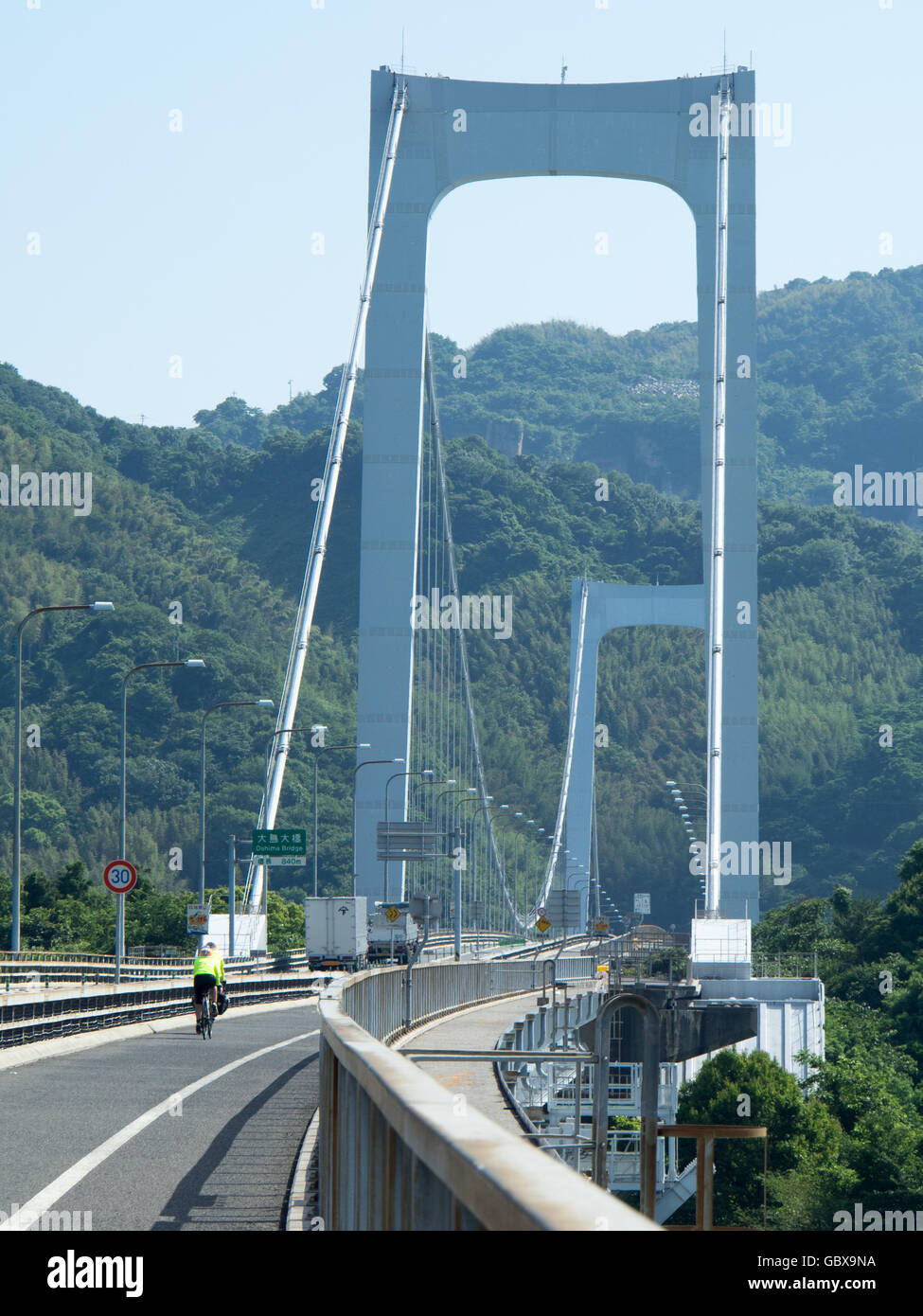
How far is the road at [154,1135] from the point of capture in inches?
366

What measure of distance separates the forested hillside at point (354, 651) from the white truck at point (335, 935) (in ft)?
166

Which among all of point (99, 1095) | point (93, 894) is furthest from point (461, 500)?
point (99, 1095)

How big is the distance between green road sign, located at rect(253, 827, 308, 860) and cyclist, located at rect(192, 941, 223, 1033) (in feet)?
108

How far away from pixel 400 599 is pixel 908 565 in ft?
410

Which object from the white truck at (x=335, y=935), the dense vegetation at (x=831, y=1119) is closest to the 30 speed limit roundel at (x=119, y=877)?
the dense vegetation at (x=831, y=1119)

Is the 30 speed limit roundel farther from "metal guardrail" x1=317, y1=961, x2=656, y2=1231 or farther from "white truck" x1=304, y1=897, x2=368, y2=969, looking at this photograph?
"white truck" x1=304, y1=897, x2=368, y2=969

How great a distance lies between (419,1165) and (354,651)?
126711 mm

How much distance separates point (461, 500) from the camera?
492ft

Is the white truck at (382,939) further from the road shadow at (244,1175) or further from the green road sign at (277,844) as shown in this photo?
the road shadow at (244,1175)

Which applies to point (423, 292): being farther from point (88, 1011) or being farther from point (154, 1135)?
point (154, 1135)

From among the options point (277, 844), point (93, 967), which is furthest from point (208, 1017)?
point (277, 844)

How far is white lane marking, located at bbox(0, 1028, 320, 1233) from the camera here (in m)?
8.65

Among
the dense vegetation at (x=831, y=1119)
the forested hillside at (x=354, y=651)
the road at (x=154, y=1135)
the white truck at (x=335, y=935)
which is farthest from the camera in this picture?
the forested hillside at (x=354, y=651)
